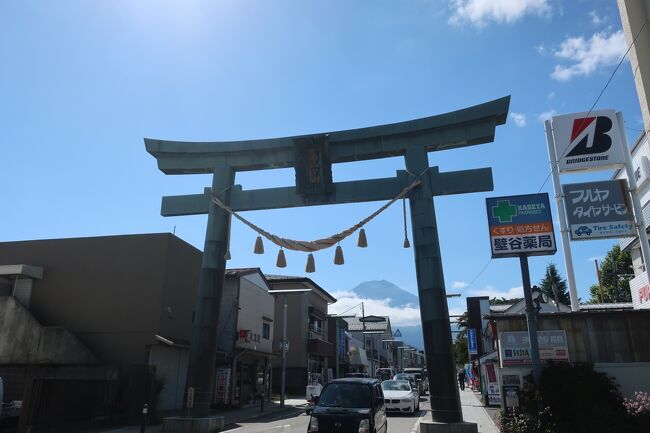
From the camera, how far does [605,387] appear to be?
12047mm

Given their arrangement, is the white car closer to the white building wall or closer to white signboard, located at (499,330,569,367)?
the white building wall

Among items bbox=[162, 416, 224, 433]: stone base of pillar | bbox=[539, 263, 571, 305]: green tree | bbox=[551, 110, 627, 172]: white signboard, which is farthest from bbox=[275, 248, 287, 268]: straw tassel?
bbox=[539, 263, 571, 305]: green tree

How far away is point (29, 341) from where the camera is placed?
19641 mm

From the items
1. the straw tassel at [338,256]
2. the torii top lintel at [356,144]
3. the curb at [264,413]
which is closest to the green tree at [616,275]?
the curb at [264,413]

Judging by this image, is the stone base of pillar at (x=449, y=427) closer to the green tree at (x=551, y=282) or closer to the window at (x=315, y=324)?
the window at (x=315, y=324)

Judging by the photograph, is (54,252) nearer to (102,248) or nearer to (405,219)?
(102,248)

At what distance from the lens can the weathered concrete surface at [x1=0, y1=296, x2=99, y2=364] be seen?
1942cm

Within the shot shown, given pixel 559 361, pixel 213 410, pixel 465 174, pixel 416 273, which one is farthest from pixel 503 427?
pixel 213 410

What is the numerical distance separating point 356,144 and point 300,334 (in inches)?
1182

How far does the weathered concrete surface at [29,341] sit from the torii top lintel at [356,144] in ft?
29.0

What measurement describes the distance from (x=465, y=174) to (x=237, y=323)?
1745 centimetres

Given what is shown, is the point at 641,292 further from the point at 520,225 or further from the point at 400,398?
the point at 400,398

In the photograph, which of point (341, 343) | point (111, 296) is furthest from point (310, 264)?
point (341, 343)

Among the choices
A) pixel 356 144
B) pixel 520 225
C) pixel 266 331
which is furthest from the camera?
pixel 266 331
